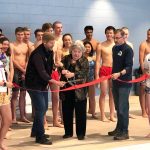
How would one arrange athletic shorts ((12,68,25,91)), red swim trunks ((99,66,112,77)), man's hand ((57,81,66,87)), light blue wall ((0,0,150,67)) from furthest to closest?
light blue wall ((0,0,150,67)) < red swim trunks ((99,66,112,77)) < athletic shorts ((12,68,25,91)) < man's hand ((57,81,66,87))

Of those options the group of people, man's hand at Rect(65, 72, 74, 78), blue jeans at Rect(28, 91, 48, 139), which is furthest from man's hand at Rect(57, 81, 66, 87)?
blue jeans at Rect(28, 91, 48, 139)

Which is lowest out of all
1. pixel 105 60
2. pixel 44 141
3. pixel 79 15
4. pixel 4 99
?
pixel 44 141

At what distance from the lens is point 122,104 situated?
511 cm

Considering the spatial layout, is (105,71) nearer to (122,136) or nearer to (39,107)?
(122,136)

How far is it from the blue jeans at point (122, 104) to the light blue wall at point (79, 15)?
115 inches

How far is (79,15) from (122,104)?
3784 millimetres

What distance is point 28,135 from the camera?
544 centimetres

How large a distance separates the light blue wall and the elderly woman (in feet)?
8.54

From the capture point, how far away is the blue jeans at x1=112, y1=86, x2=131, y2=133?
5.09 metres

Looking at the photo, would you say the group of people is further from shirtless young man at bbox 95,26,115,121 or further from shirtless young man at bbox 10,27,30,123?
shirtless young man at bbox 95,26,115,121

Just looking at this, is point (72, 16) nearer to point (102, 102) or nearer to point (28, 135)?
point (102, 102)

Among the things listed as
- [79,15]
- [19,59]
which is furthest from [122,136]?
[79,15]

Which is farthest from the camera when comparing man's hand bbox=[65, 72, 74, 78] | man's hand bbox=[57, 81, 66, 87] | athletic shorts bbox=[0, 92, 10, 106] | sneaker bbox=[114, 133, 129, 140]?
sneaker bbox=[114, 133, 129, 140]

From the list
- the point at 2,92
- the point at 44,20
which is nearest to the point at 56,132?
the point at 2,92
